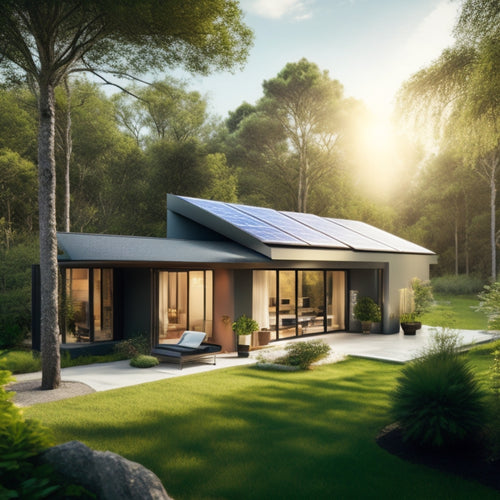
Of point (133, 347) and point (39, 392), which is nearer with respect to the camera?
point (39, 392)

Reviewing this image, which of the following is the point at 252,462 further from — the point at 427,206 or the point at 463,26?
the point at 427,206

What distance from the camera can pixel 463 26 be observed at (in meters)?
8.23

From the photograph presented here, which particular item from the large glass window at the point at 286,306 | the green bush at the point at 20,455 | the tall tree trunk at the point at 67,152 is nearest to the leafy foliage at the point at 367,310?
the large glass window at the point at 286,306

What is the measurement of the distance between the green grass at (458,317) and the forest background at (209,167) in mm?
10136

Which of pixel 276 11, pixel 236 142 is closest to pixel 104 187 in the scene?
pixel 236 142

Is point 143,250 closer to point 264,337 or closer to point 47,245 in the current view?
point 47,245

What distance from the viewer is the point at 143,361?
38.2ft

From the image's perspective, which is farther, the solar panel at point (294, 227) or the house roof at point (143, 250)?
the solar panel at point (294, 227)

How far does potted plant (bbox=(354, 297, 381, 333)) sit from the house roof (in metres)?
5.64

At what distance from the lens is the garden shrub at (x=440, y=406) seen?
603 centimetres

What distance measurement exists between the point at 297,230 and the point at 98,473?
13.1 m

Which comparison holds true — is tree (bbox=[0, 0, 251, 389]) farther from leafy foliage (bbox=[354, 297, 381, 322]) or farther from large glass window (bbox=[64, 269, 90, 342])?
leafy foliage (bbox=[354, 297, 381, 322])

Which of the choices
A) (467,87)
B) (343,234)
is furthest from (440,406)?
(343,234)

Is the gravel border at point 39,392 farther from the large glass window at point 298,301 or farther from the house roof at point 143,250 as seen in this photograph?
the large glass window at point 298,301
